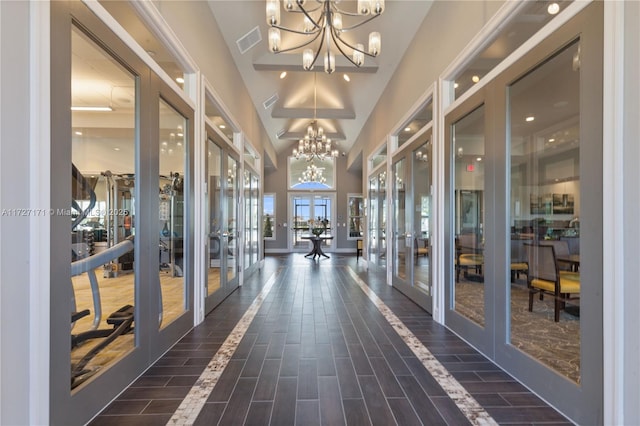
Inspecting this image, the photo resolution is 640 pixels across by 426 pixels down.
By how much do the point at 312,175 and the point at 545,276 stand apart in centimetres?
898

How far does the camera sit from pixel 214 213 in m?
4.50

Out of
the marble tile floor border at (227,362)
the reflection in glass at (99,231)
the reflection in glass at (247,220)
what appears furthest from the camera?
the reflection in glass at (247,220)

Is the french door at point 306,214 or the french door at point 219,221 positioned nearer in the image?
the french door at point 219,221

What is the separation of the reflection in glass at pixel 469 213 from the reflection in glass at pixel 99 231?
3020 mm

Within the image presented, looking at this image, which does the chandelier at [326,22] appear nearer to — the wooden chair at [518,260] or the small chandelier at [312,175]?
the wooden chair at [518,260]

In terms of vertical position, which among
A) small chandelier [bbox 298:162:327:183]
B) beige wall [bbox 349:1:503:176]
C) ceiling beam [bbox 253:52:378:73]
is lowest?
small chandelier [bbox 298:162:327:183]

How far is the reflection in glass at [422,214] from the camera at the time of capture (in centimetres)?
412

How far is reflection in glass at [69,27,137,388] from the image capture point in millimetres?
1958

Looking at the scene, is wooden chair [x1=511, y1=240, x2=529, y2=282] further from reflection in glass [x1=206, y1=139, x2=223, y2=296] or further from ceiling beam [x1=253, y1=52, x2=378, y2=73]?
ceiling beam [x1=253, y1=52, x2=378, y2=73]

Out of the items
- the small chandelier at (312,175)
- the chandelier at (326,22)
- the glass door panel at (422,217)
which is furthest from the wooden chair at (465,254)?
the small chandelier at (312,175)

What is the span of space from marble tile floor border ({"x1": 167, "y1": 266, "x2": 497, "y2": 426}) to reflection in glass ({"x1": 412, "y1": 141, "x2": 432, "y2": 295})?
0.89m

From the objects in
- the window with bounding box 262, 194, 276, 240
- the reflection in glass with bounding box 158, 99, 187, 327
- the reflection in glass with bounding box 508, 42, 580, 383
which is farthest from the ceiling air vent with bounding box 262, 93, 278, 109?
the window with bounding box 262, 194, 276, 240
